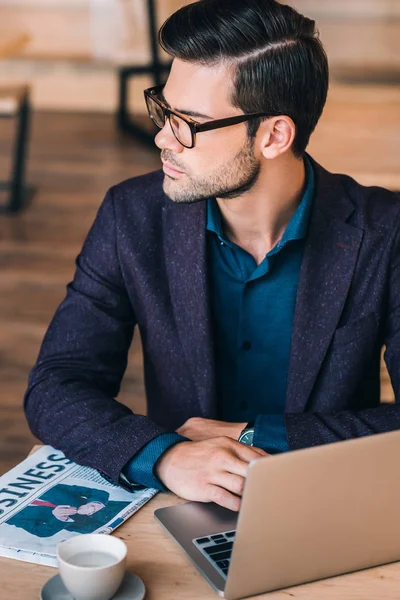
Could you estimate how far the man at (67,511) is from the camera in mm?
1209

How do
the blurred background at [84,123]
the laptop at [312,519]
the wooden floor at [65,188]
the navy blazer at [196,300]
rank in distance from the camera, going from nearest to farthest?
the laptop at [312,519] → the navy blazer at [196,300] → the wooden floor at [65,188] → the blurred background at [84,123]

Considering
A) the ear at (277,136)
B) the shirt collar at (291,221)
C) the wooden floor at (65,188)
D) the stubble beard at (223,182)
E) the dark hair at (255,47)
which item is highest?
the dark hair at (255,47)

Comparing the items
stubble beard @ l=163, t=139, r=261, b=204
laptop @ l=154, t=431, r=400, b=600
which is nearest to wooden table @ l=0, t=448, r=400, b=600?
laptop @ l=154, t=431, r=400, b=600

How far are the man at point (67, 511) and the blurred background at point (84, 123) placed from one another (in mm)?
1778

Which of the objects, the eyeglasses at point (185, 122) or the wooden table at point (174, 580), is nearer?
the wooden table at point (174, 580)

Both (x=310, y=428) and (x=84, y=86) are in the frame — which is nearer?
(x=310, y=428)

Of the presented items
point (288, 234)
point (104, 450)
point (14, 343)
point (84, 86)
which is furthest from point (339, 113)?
point (104, 450)

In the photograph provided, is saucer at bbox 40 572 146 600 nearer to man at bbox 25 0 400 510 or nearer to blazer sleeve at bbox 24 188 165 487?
blazer sleeve at bbox 24 188 165 487

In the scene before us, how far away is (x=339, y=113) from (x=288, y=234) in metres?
4.66

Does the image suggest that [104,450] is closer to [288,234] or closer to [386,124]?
[288,234]

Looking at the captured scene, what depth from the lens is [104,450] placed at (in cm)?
138

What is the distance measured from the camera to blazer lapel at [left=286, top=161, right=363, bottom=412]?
5.46ft

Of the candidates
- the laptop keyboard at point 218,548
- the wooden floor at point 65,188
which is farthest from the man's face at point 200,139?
the wooden floor at point 65,188

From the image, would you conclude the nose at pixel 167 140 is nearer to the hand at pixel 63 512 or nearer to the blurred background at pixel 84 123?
the hand at pixel 63 512
